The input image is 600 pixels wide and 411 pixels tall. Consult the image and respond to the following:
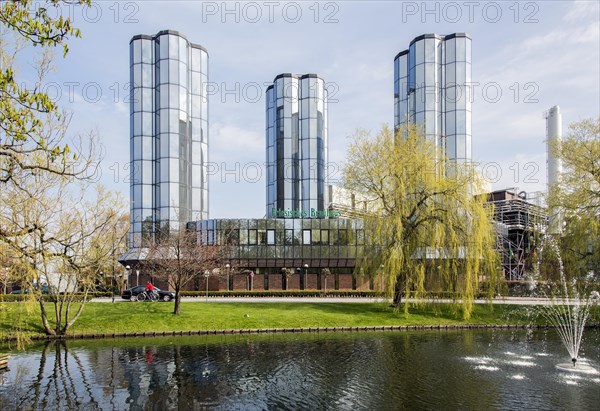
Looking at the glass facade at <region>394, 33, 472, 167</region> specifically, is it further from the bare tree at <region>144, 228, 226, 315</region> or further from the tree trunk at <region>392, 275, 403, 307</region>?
the bare tree at <region>144, 228, 226, 315</region>

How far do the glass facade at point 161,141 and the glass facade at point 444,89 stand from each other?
31.8 m

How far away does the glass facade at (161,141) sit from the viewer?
62.4 m

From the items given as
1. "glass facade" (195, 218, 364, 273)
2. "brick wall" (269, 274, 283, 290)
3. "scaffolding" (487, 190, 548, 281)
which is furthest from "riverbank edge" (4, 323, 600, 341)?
"scaffolding" (487, 190, 548, 281)

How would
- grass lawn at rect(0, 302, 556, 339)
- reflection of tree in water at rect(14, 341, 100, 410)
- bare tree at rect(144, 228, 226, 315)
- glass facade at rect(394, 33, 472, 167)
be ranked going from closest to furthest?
reflection of tree in water at rect(14, 341, 100, 410) → grass lawn at rect(0, 302, 556, 339) → bare tree at rect(144, 228, 226, 315) → glass facade at rect(394, 33, 472, 167)

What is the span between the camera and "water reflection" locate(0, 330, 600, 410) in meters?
15.0

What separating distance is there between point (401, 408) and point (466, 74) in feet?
214

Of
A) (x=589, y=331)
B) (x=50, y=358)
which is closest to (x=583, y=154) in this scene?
(x=589, y=331)

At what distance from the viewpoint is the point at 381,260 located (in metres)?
34.1

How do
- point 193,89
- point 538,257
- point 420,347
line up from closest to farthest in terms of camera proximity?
point 420,347 < point 538,257 < point 193,89

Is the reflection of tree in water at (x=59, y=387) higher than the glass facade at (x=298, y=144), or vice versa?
the glass facade at (x=298, y=144)

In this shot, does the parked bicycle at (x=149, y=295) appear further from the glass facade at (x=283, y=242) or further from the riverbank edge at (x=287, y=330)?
the glass facade at (x=283, y=242)

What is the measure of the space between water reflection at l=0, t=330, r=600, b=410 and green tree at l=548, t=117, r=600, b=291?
9.28 meters

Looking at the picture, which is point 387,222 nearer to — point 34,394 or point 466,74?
point 34,394

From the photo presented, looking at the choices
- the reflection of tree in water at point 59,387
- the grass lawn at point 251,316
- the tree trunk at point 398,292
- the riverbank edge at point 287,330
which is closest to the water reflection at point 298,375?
the reflection of tree in water at point 59,387
